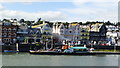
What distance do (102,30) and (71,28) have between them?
18.3 ft

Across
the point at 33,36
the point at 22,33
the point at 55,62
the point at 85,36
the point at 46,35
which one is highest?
the point at 22,33

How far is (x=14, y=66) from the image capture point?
2172 cm

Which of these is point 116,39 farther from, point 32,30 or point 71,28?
point 32,30

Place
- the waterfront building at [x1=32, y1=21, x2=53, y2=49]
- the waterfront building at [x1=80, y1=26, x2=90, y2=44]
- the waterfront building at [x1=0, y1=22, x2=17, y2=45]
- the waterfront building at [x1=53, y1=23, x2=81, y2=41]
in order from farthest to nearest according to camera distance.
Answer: the waterfront building at [x1=80, y1=26, x2=90, y2=44] < the waterfront building at [x1=53, y1=23, x2=81, y2=41] < the waterfront building at [x1=32, y1=21, x2=53, y2=49] < the waterfront building at [x1=0, y1=22, x2=17, y2=45]

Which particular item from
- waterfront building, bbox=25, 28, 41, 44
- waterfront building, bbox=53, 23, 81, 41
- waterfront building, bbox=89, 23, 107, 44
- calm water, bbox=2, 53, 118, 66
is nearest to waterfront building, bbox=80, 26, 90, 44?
waterfront building, bbox=53, 23, 81, 41

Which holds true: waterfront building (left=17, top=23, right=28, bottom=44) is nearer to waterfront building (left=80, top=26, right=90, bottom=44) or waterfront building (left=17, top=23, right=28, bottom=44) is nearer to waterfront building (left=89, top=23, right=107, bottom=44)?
waterfront building (left=80, top=26, right=90, bottom=44)

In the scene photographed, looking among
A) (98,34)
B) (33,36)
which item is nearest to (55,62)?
(33,36)

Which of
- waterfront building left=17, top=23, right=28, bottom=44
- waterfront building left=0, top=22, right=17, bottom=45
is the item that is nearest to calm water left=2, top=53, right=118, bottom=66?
waterfront building left=0, top=22, right=17, bottom=45

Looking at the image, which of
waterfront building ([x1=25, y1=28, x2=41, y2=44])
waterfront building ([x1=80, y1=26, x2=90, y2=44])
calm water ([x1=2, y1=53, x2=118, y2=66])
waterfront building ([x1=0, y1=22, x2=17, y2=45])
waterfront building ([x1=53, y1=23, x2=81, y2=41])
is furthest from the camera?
waterfront building ([x1=80, y1=26, x2=90, y2=44])

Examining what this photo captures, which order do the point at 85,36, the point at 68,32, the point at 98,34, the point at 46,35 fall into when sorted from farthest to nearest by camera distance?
the point at 98,34, the point at 85,36, the point at 68,32, the point at 46,35

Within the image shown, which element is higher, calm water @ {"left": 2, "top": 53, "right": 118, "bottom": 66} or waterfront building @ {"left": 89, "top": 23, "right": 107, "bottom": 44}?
waterfront building @ {"left": 89, "top": 23, "right": 107, "bottom": 44}

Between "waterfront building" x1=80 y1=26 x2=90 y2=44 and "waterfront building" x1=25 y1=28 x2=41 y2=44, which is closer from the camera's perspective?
"waterfront building" x1=25 y1=28 x2=41 y2=44

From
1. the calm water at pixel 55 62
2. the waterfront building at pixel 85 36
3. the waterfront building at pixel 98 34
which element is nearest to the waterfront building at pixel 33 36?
the waterfront building at pixel 85 36

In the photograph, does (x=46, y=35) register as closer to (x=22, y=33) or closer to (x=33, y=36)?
(x=33, y=36)
